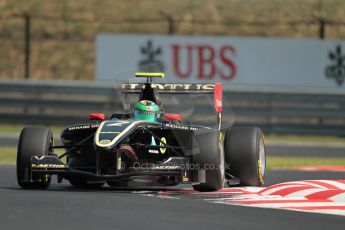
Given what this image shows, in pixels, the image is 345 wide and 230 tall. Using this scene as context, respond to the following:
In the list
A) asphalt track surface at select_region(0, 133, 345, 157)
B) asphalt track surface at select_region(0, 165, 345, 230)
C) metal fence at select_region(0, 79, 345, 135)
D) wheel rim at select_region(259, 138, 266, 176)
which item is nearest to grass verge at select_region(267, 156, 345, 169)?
asphalt track surface at select_region(0, 133, 345, 157)

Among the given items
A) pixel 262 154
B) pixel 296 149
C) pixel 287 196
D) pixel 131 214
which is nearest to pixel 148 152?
pixel 262 154

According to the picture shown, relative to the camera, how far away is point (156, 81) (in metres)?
14.7

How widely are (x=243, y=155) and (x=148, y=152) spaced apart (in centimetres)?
113

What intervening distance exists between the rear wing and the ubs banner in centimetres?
1306

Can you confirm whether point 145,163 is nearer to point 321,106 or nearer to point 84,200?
point 84,200

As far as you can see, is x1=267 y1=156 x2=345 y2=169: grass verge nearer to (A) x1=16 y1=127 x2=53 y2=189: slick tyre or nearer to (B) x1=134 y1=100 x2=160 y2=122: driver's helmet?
(B) x1=134 y1=100 x2=160 y2=122: driver's helmet

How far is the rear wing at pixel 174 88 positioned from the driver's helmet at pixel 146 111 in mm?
392

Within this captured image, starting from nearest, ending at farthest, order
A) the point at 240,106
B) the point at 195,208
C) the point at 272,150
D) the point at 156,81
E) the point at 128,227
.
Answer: the point at 128,227, the point at 195,208, the point at 156,81, the point at 272,150, the point at 240,106

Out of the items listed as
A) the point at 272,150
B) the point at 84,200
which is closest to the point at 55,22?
the point at 272,150

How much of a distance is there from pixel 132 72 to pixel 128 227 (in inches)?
220

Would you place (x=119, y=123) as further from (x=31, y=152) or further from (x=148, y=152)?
(x=31, y=152)

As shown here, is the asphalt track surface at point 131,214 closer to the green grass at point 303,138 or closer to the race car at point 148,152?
the race car at point 148,152

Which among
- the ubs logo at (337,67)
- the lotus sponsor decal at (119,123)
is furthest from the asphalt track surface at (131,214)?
the ubs logo at (337,67)

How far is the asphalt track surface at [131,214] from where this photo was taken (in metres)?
9.57
